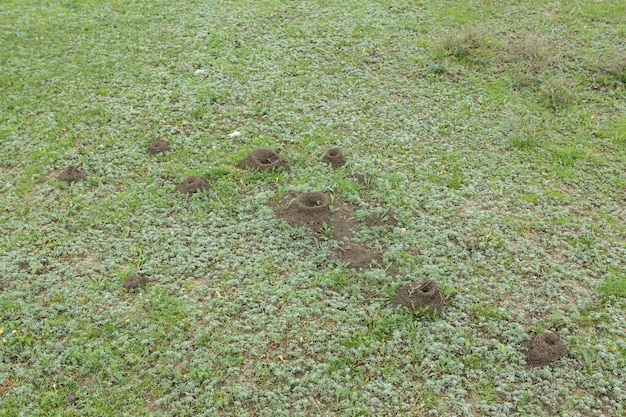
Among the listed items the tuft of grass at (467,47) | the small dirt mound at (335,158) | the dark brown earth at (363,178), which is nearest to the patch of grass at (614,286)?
the dark brown earth at (363,178)

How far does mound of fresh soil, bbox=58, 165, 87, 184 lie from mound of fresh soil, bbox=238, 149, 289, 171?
83.0 inches

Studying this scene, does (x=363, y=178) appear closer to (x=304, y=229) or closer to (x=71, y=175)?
(x=304, y=229)

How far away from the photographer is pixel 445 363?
5504 mm

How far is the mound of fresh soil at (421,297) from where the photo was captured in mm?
5984

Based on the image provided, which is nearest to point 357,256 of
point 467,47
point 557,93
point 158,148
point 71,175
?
point 158,148

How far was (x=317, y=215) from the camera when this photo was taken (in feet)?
23.2

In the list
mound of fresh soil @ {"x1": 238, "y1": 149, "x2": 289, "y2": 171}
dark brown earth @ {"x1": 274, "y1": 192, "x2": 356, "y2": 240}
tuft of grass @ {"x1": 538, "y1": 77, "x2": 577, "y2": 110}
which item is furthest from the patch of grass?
mound of fresh soil @ {"x1": 238, "y1": 149, "x2": 289, "y2": 171}

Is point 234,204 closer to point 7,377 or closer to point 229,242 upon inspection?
point 229,242

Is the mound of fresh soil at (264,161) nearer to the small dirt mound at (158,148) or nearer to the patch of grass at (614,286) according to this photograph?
the small dirt mound at (158,148)

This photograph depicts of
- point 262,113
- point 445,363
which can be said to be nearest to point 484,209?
point 445,363

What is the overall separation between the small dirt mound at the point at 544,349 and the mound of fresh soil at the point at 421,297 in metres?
0.95

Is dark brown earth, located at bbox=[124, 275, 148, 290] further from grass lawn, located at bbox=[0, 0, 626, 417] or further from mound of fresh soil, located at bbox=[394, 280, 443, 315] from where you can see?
mound of fresh soil, located at bbox=[394, 280, 443, 315]

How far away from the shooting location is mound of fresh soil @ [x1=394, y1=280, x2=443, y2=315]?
19.6ft

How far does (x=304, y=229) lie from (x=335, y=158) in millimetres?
1517
